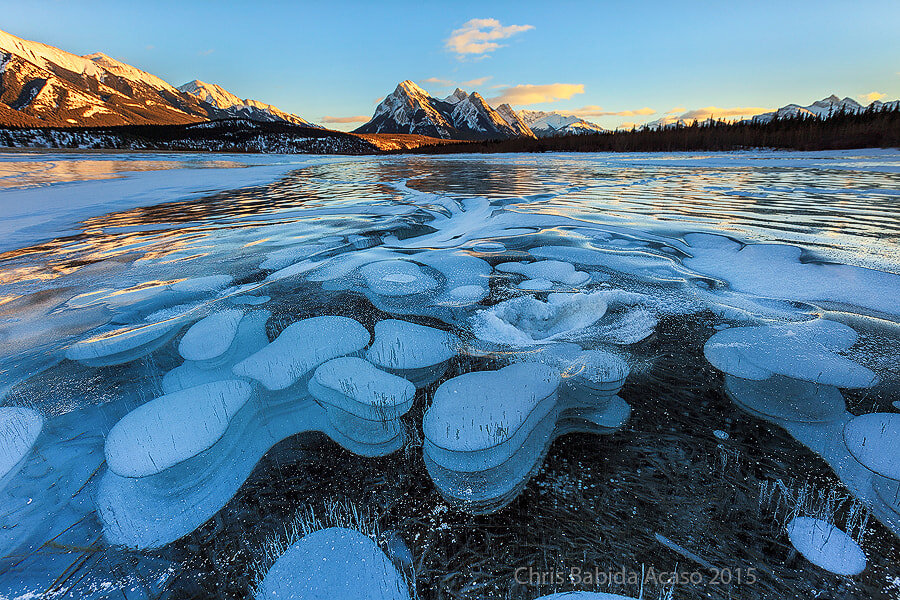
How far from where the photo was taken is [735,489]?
1.12 meters

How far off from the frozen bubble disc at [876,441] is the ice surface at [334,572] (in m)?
1.46

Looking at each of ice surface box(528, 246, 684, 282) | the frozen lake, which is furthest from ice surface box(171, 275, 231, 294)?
ice surface box(528, 246, 684, 282)

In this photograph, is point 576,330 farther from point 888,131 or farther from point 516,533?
point 888,131

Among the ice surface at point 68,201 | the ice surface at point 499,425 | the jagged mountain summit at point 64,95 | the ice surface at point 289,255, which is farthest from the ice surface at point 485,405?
the jagged mountain summit at point 64,95

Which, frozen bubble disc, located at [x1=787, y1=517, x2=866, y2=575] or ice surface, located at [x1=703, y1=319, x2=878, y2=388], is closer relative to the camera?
frozen bubble disc, located at [x1=787, y1=517, x2=866, y2=575]

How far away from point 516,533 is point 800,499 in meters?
0.84

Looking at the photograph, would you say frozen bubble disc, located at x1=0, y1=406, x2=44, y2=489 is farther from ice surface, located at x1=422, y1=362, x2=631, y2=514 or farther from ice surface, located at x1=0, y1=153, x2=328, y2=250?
ice surface, located at x1=0, y1=153, x2=328, y2=250

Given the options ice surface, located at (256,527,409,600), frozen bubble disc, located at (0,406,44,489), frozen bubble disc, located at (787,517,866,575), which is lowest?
ice surface, located at (256,527,409,600)

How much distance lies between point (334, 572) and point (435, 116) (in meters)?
186

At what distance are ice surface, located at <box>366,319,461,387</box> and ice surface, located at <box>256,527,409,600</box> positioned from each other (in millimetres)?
776

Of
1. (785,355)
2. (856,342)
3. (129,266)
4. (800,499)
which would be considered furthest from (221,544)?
(129,266)

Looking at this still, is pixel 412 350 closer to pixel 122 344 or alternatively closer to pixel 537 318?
pixel 537 318

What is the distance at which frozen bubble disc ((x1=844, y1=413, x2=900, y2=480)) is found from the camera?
1.14 meters

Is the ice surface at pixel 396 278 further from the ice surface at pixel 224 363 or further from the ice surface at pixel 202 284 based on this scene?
the ice surface at pixel 202 284
